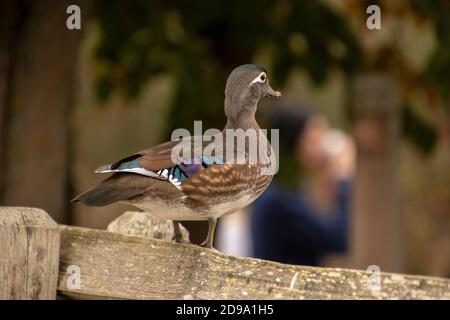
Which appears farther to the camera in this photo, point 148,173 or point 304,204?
point 304,204

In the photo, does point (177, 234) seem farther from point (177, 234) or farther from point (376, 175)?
point (376, 175)

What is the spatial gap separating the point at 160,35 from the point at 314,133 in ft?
6.53

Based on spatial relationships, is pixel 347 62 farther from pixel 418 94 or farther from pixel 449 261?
pixel 449 261

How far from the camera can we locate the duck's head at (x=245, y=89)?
2865 millimetres

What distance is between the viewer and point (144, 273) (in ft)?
8.67

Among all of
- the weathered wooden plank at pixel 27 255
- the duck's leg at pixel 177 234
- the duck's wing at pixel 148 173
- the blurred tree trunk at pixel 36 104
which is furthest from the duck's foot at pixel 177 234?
the blurred tree trunk at pixel 36 104

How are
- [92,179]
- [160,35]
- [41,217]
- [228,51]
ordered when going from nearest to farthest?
[41,217] < [160,35] < [228,51] < [92,179]

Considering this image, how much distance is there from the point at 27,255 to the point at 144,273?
0.32 m

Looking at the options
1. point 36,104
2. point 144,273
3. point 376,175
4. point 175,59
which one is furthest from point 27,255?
point 376,175

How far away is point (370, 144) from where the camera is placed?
6254mm

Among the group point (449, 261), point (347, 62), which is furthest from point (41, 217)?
point (449, 261)

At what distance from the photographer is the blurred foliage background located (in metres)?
5.10

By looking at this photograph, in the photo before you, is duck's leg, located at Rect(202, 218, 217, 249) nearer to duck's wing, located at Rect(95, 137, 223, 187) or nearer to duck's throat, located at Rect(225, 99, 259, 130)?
duck's wing, located at Rect(95, 137, 223, 187)

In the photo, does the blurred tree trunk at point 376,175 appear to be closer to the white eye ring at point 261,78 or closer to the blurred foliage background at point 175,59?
the blurred foliage background at point 175,59
